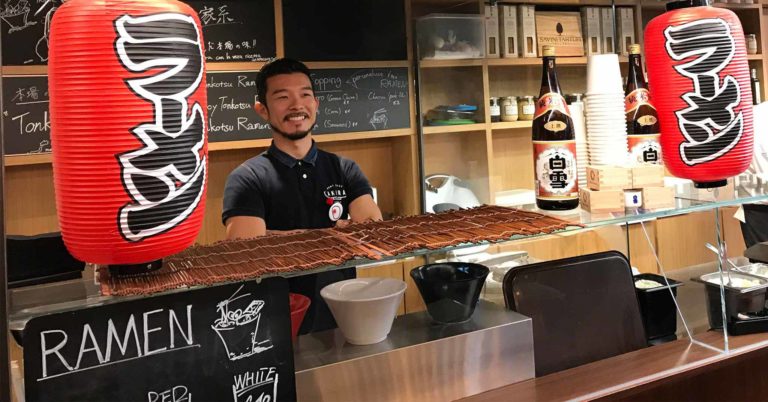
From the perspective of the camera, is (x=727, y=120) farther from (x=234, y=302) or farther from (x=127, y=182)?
(x=127, y=182)

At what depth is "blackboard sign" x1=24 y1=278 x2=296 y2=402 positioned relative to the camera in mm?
812

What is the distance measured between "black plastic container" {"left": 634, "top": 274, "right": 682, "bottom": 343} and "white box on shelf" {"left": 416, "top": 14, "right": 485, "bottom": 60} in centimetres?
229

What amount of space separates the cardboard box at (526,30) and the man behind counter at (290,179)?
1.74m

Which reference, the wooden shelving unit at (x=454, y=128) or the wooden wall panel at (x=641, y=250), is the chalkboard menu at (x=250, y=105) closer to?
the wooden shelving unit at (x=454, y=128)

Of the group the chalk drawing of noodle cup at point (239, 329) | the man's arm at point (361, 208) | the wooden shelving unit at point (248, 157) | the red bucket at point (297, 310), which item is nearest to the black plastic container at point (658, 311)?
the red bucket at point (297, 310)

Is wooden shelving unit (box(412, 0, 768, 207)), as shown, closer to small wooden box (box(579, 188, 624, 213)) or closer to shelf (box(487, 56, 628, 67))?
shelf (box(487, 56, 628, 67))

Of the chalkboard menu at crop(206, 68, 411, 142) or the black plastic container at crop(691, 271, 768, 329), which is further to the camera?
the chalkboard menu at crop(206, 68, 411, 142)

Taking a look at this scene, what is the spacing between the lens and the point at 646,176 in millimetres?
1263

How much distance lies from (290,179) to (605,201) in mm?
1327

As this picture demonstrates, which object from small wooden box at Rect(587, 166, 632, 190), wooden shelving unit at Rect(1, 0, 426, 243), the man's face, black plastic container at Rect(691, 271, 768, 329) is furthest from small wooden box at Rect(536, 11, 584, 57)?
small wooden box at Rect(587, 166, 632, 190)

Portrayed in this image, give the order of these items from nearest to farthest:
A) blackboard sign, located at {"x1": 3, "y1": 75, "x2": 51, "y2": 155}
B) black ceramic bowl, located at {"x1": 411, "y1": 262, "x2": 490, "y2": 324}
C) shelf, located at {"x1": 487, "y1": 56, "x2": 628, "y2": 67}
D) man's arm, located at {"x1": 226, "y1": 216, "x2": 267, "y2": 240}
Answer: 1. black ceramic bowl, located at {"x1": 411, "y1": 262, "x2": 490, "y2": 324}
2. man's arm, located at {"x1": 226, "y1": 216, "x2": 267, "y2": 240}
3. blackboard sign, located at {"x1": 3, "y1": 75, "x2": 51, "y2": 155}
4. shelf, located at {"x1": 487, "y1": 56, "x2": 628, "y2": 67}

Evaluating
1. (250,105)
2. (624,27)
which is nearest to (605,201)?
(250,105)

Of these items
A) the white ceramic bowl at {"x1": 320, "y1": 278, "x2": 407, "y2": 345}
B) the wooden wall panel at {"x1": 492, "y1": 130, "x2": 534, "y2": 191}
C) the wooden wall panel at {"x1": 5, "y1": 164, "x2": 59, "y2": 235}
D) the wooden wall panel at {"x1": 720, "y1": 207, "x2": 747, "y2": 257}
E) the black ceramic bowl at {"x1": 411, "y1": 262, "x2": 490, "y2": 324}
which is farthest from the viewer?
the wooden wall panel at {"x1": 492, "y1": 130, "x2": 534, "y2": 191}

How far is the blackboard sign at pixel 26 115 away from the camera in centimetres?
261
